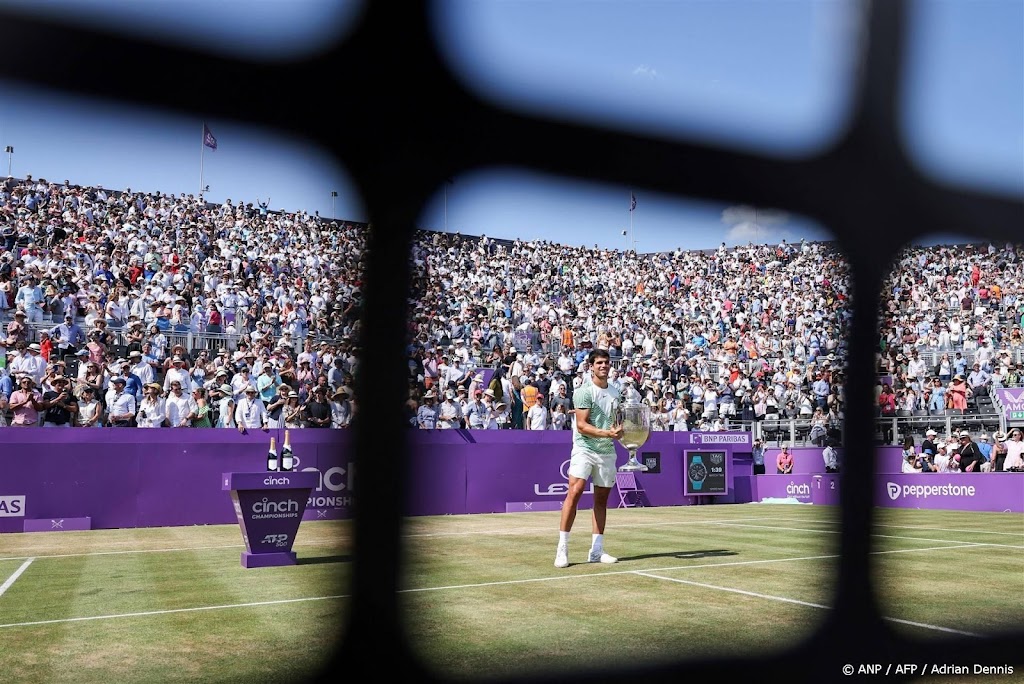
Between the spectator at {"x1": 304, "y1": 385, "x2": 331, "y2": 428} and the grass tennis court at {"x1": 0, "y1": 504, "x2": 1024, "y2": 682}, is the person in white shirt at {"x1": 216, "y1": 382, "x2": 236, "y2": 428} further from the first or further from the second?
the grass tennis court at {"x1": 0, "y1": 504, "x2": 1024, "y2": 682}

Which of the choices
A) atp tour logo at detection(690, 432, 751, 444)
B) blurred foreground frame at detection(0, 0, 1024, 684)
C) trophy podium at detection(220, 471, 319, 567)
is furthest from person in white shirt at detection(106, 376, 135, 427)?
blurred foreground frame at detection(0, 0, 1024, 684)

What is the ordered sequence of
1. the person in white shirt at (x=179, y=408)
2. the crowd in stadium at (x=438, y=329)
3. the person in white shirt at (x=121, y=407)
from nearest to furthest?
the crowd in stadium at (x=438, y=329), the person in white shirt at (x=121, y=407), the person in white shirt at (x=179, y=408)

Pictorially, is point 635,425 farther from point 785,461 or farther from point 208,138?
point 785,461

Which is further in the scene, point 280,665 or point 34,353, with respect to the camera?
point 34,353

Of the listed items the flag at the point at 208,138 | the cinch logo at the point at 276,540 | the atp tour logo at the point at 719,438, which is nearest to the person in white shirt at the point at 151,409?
the cinch logo at the point at 276,540

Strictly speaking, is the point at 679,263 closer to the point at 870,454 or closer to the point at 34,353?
the point at 34,353

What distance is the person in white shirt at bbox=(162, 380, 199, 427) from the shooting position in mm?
10930

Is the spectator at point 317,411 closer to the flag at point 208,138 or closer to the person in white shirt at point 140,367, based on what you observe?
the person in white shirt at point 140,367

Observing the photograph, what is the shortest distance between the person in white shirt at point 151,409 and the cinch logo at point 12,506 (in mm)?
1442

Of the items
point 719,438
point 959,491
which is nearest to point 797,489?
point 719,438

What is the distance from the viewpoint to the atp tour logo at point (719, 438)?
1540 cm

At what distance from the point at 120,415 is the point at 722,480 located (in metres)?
9.59

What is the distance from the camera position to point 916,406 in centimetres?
1584

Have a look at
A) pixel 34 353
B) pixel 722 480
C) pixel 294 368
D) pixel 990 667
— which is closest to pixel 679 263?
pixel 722 480
